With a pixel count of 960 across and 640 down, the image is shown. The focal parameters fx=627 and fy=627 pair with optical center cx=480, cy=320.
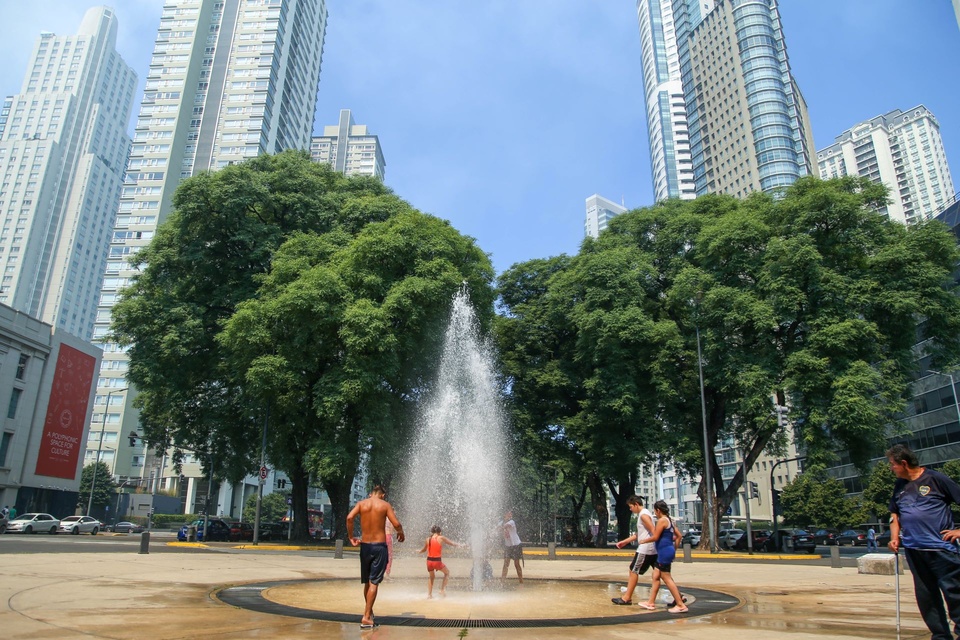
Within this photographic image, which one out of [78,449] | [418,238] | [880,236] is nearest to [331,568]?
[418,238]

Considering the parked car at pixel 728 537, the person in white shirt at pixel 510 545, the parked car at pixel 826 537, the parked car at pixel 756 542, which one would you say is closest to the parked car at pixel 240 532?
the parked car at pixel 728 537

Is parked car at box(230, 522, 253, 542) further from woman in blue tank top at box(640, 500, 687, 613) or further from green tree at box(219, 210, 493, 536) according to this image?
woman in blue tank top at box(640, 500, 687, 613)

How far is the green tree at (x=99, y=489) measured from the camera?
68119 mm

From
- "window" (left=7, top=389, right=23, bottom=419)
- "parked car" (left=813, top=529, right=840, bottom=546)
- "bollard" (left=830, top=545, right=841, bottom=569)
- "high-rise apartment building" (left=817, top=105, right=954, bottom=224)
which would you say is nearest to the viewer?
"bollard" (left=830, top=545, right=841, bottom=569)

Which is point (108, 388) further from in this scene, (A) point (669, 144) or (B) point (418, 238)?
(A) point (669, 144)

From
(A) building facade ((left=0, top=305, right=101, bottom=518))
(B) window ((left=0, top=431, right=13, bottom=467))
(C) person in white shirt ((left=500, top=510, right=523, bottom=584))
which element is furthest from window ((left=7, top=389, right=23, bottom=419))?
(C) person in white shirt ((left=500, top=510, right=523, bottom=584))

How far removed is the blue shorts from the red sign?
168ft

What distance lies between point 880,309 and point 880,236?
11.0 feet

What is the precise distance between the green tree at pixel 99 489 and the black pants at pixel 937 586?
250 feet

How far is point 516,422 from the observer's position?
3566cm

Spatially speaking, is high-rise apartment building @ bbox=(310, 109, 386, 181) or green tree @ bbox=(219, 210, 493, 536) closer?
green tree @ bbox=(219, 210, 493, 536)

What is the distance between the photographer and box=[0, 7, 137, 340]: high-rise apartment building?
136 metres

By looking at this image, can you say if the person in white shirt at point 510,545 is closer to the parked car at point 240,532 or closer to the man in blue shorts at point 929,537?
the man in blue shorts at point 929,537

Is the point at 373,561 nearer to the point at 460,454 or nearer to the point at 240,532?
the point at 460,454
